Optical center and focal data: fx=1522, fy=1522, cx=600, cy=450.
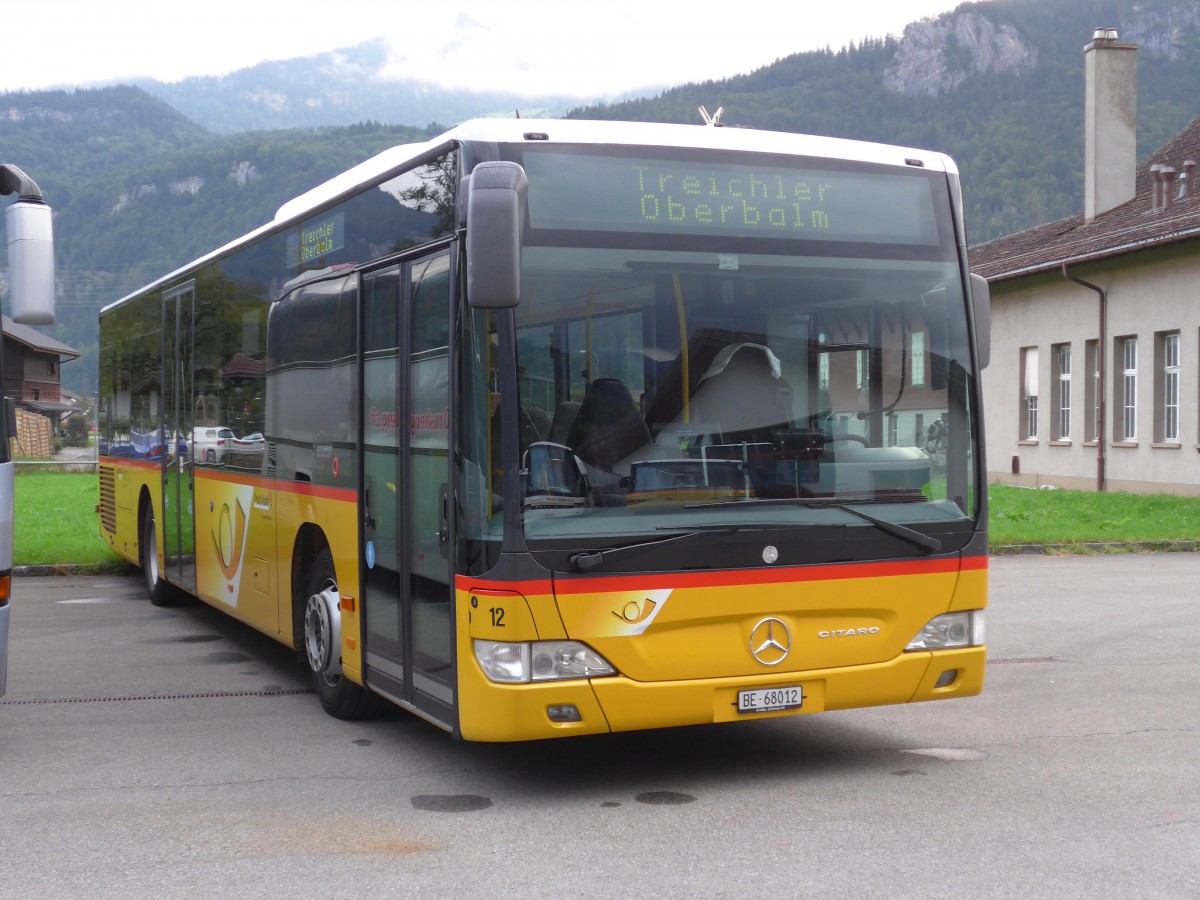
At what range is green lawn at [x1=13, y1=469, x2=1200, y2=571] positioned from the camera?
61.8 feet

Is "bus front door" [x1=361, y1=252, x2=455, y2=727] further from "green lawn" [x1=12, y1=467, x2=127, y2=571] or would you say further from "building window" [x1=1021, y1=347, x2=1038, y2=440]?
"building window" [x1=1021, y1=347, x2=1038, y2=440]

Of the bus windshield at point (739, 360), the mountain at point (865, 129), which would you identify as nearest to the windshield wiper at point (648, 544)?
Result: the bus windshield at point (739, 360)

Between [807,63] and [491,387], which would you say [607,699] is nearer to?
[491,387]

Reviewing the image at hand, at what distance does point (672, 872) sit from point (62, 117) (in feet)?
569

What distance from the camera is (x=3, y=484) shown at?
7.18m

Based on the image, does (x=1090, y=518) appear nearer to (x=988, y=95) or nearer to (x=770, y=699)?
(x=770, y=699)

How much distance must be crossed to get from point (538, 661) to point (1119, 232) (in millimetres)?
29114

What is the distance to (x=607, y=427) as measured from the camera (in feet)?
20.9

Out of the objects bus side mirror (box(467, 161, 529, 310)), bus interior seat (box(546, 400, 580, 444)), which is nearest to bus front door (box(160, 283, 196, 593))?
bus interior seat (box(546, 400, 580, 444))

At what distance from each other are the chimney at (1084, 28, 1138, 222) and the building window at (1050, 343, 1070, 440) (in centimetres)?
481

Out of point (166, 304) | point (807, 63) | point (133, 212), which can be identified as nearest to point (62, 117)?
point (133, 212)

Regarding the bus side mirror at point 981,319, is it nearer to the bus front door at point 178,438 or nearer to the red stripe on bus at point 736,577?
the red stripe on bus at point 736,577

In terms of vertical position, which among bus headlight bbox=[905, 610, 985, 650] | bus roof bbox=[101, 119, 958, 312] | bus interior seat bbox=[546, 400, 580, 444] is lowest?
bus headlight bbox=[905, 610, 985, 650]

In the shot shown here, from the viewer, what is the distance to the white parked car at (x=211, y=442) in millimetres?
10648
